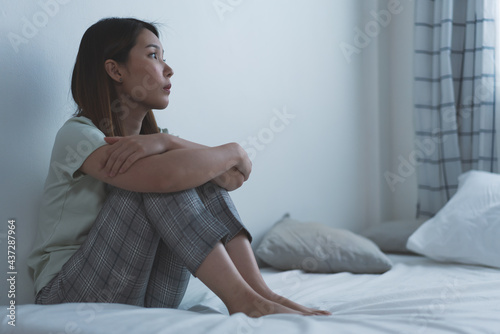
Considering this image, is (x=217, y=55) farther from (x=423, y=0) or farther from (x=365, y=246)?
(x=423, y=0)

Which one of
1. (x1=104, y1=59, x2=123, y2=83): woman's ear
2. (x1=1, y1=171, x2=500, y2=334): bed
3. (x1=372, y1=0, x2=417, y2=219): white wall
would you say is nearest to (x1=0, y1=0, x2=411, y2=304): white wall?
(x1=372, y1=0, x2=417, y2=219): white wall

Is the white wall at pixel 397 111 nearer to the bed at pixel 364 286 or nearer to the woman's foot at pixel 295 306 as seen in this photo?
the bed at pixel 364 286

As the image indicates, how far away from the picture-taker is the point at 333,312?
1272 mm

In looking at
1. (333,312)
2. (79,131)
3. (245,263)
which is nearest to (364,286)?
(333,312)

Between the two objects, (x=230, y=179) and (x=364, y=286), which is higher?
(x=230, y=179)

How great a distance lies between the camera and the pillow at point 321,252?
1.92 m

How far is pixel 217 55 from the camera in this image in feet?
6.55

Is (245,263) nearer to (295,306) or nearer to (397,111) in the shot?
(295,306)

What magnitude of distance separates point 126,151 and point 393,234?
5.18 ft

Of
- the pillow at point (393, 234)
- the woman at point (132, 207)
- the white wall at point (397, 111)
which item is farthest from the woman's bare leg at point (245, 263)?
the white wall at point (397, 111)

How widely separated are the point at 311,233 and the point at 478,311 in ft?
2.85

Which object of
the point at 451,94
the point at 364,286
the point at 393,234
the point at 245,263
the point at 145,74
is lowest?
the point at 393,234

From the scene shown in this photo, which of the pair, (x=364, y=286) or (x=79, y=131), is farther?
(x=364, y=286)

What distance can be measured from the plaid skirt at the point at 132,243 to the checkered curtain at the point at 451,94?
1791 mm
